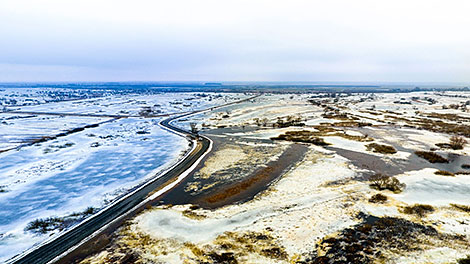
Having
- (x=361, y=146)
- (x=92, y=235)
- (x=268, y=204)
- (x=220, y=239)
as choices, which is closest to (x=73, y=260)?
(x=92, y=235)

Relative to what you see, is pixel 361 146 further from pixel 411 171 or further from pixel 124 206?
pixel 124 206

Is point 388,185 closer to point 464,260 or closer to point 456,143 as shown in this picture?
point 464,260

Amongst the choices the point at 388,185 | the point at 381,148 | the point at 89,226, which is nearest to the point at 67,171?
the point at 89,226

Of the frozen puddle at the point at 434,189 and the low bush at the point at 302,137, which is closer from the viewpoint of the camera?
the frozen puddle at the point at 434,189

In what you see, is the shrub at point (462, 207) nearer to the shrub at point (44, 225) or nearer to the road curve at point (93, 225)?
the road curve at point (93, 225)

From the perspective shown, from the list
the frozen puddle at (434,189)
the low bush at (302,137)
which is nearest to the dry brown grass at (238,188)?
the frozen puddle at (434,189)

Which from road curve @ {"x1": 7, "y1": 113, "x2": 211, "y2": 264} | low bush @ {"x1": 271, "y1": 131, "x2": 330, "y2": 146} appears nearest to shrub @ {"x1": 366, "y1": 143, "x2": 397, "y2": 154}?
low bush @ {"x1": 271, "y1": 131, "x2": 330, "y2": 146}

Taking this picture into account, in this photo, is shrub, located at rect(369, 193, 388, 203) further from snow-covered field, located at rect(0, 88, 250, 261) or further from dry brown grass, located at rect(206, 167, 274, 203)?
snow-covered field, located at rect(0, 88, 250, 261)
